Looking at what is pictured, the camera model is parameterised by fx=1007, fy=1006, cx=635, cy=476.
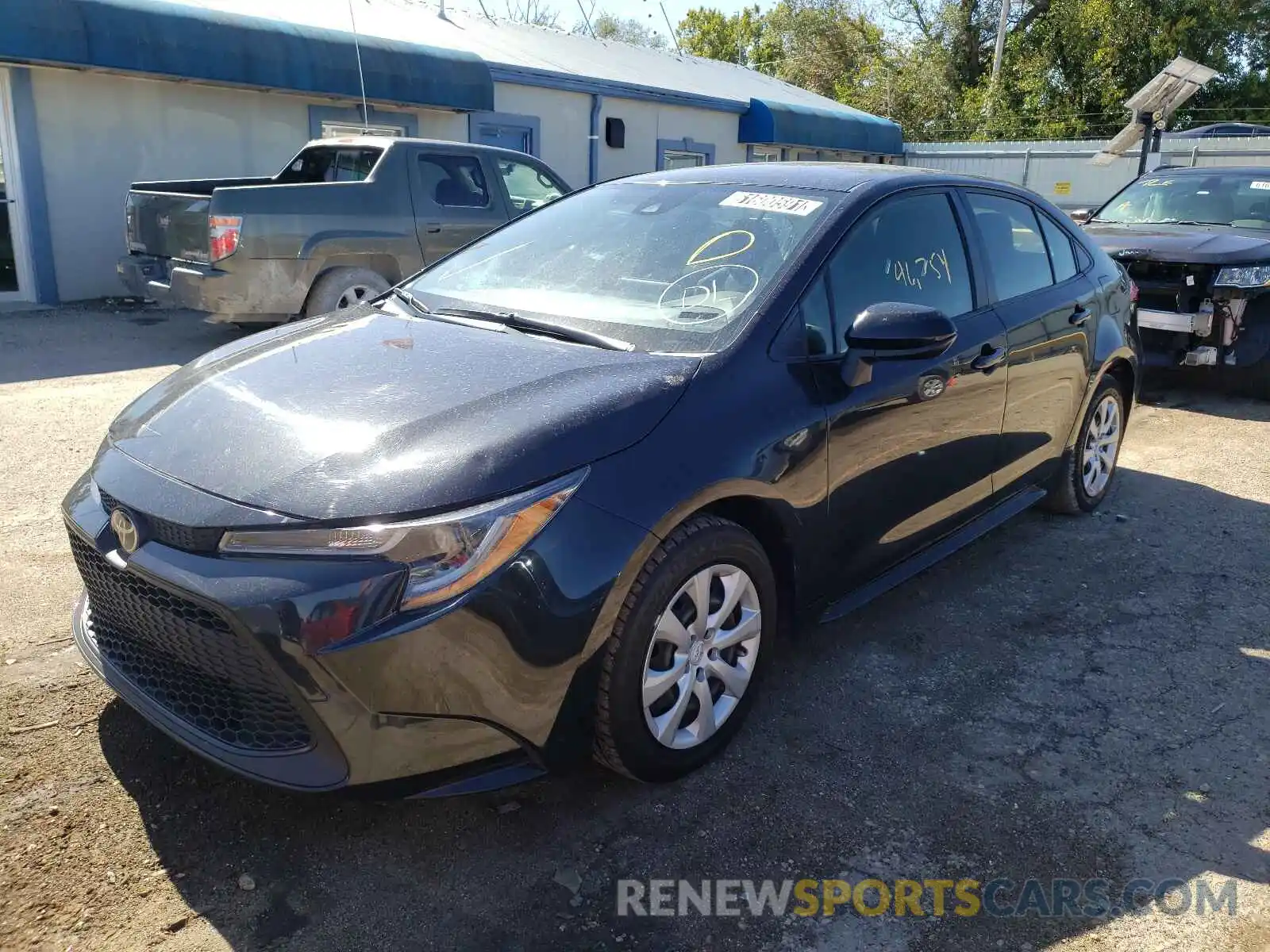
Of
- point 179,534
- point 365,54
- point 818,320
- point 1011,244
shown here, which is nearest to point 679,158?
point 365,54

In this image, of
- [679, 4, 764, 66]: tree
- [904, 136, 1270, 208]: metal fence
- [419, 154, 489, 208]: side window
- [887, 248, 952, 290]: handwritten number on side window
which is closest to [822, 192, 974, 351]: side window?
[887, 248, 952, 290]: handwritten number on side window

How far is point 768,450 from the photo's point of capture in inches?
113

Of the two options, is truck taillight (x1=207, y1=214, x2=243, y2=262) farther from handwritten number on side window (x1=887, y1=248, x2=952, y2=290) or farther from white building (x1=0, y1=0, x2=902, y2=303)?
handwritten number on side window (x1=887, y1=248, x2=952, y2=290)

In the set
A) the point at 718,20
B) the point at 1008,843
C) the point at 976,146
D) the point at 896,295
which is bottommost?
the point at 1008,843

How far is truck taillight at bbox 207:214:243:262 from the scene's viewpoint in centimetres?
754

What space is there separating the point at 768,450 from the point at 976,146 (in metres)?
22.8

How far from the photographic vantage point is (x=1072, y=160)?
68.5ft

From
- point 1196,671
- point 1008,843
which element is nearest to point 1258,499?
point 1196,671

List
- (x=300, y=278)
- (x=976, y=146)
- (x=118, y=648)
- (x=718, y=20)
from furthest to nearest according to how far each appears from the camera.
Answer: (x=718, y=20)
(x=976, y=146)
(x=300, y=278)
(x=118, y=648)

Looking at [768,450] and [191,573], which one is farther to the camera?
[768,450]

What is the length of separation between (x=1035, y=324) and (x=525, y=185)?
653cm

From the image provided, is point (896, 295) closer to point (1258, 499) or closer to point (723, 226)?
point (723, 226)

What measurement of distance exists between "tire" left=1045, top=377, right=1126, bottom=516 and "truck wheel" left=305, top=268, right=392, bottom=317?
5350mm

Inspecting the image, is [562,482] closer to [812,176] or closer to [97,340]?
[812,176]
